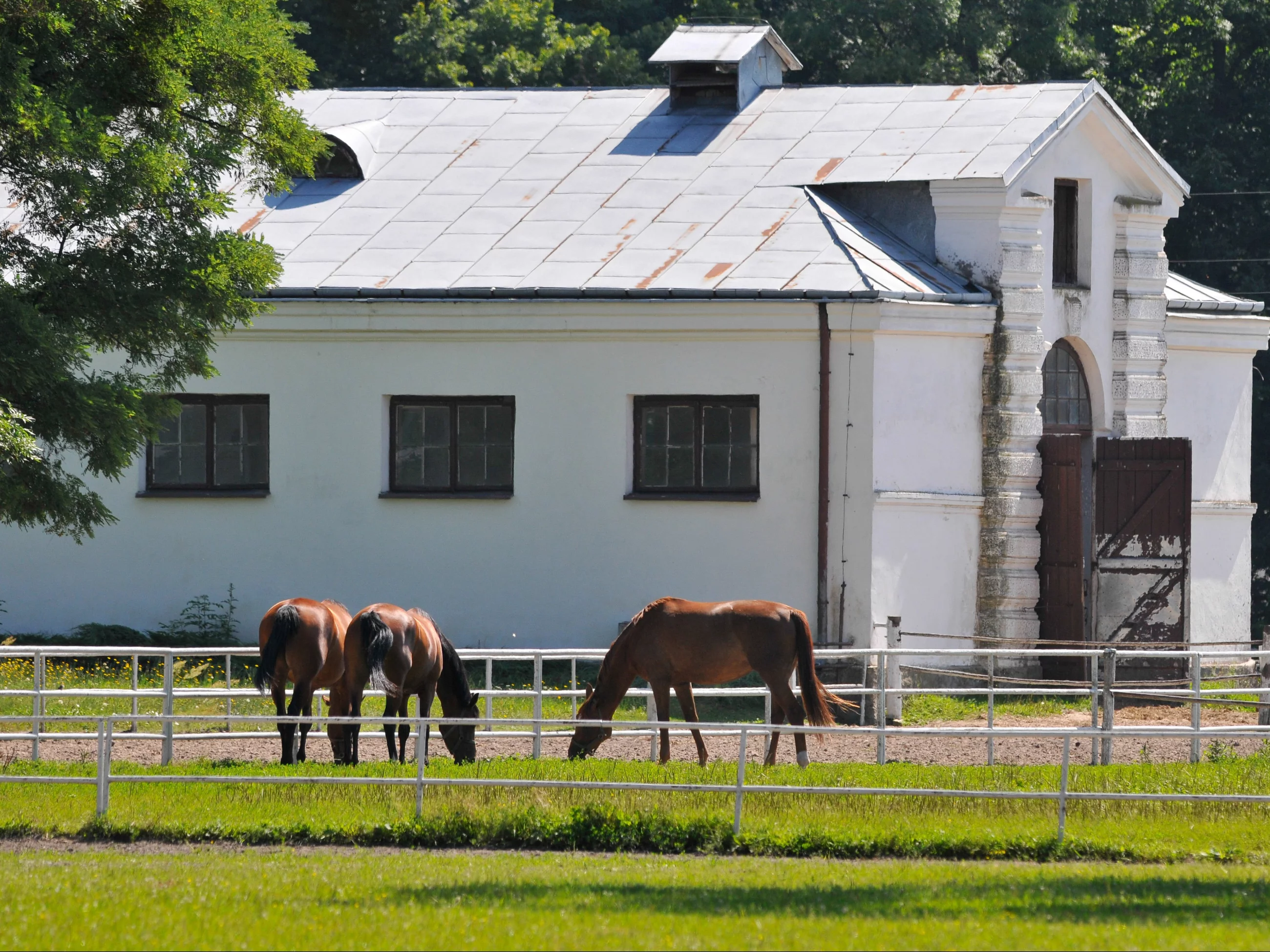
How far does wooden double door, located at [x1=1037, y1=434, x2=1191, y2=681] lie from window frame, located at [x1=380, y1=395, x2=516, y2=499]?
6.16m

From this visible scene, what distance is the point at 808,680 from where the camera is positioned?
15.0 metres

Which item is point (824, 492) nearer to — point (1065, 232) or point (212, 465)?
point (1065, 232)

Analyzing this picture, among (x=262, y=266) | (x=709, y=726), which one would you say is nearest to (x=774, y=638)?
(x=709, y=726)

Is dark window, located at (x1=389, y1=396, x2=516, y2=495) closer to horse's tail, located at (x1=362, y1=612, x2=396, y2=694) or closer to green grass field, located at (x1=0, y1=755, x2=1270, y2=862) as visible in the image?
horse's tail, located at (x1=362, y1=612, x2=396, y2=694)

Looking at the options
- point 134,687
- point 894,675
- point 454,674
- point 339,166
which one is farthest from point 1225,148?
point 134,687

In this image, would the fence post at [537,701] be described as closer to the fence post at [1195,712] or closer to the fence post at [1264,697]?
the fence post at [1195,712]

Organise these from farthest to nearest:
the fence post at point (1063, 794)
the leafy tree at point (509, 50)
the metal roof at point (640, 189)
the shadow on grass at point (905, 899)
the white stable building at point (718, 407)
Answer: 1. the leafy tree at point (509, 50)
2. the metal roof at point (640, 189)
3. the white stable building at point (718, 407)
4. the fence post at point (1063, 794)
5. the shadow on grass at point (905, 899)

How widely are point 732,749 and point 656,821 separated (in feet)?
16.7

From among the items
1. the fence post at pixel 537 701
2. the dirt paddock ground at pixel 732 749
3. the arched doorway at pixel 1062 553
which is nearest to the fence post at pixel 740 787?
the fence post at pixel 537 701

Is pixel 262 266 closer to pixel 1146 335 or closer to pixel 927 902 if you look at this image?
pixel 927 902

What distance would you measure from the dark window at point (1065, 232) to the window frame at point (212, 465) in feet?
31.6

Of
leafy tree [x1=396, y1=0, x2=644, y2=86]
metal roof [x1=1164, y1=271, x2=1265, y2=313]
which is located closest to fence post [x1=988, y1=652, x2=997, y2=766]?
metal roof [x1=1164, y1=271, x2=1265, y2=313]

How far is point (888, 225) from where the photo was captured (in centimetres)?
2275

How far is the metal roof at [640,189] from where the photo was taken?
21.6 meters
